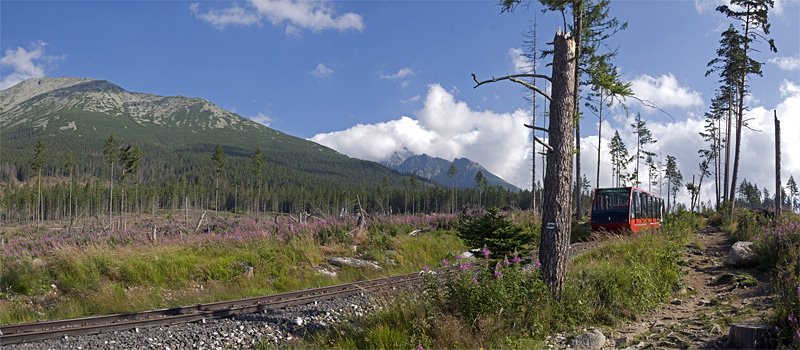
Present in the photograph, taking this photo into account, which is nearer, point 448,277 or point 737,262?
point 448,277

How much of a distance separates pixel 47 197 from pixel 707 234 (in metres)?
117

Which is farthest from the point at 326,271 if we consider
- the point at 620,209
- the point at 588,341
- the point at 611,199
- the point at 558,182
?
the point at 611,199

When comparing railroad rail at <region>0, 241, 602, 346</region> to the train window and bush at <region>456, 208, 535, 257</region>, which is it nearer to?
bush at <region>456, 208, 535, 257</region>

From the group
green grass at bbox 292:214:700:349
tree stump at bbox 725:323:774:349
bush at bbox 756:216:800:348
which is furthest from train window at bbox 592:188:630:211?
tree stump at bbox 725:323:774:349

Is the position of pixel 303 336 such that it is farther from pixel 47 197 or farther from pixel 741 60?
pixel 47 197

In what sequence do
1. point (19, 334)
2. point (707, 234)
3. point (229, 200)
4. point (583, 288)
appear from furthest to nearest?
point (229, 200) < point (707, 234) < point (583, 288) < point (19, 334)

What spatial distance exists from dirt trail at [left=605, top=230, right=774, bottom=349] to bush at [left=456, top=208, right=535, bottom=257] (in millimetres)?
2450

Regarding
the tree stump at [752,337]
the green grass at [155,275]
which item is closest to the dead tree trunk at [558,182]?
the tree stump at [752,337]

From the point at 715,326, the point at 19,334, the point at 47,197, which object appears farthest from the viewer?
the point at 47,197

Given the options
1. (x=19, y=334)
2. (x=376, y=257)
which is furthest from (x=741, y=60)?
(x=19, y=334)

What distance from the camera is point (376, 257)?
15.7 metres

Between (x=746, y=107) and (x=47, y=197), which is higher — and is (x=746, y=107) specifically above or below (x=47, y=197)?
above

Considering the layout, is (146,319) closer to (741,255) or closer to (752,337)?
(752,337)

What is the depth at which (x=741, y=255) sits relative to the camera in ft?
36.9
